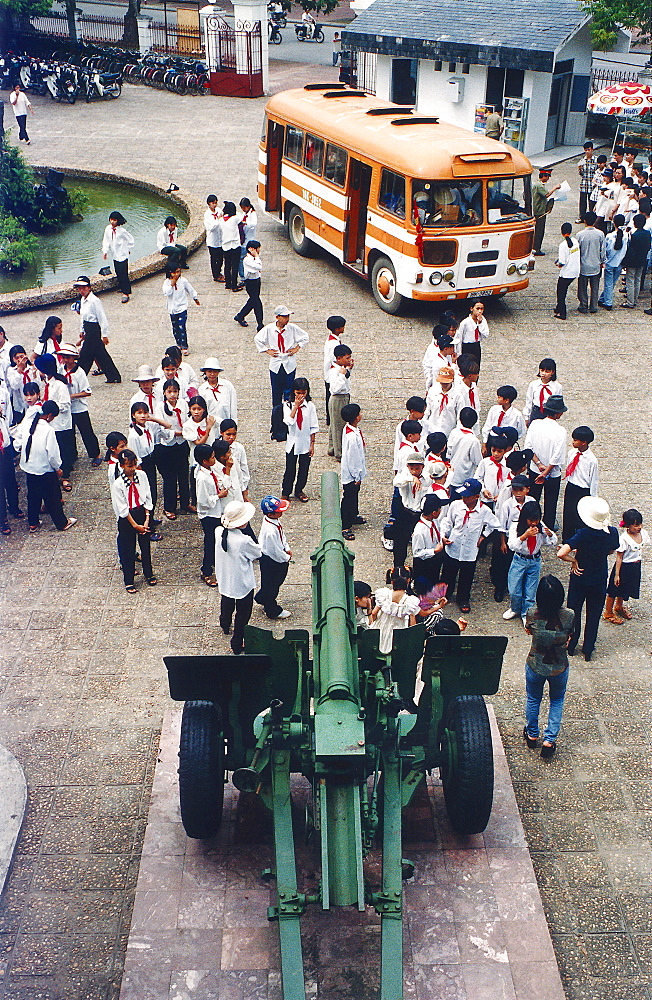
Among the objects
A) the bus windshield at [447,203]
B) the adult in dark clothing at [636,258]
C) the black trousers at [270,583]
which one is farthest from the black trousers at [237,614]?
the adult in dark clothing at [636,258]

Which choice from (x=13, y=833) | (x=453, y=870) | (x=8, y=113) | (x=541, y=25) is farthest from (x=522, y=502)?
(x=8, y=113)

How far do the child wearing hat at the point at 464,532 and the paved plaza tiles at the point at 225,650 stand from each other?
1.28 ft

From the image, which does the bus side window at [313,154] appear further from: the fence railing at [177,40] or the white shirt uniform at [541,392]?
the fence railing at [177,40]

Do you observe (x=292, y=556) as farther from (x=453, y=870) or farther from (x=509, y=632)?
(x=453, y=870)

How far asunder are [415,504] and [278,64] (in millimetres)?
28336

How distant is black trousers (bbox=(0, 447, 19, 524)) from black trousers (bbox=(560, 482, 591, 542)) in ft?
16.9

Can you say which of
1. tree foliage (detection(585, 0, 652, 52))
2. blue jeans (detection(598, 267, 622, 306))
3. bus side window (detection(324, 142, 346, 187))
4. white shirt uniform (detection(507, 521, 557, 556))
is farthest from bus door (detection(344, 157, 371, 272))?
tree foliage (detection(585, 0, 652, 52))

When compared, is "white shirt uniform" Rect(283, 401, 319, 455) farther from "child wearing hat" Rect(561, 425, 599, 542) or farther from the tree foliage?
the tree foliage

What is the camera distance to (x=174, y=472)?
31.0ft

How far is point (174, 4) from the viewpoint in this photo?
125 ft

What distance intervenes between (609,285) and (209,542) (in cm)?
862

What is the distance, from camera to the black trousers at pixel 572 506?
8609 millimetres

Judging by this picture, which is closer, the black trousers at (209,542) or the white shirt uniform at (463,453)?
the black trousers at (209,542)

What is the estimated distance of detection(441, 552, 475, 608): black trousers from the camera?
820 cm
